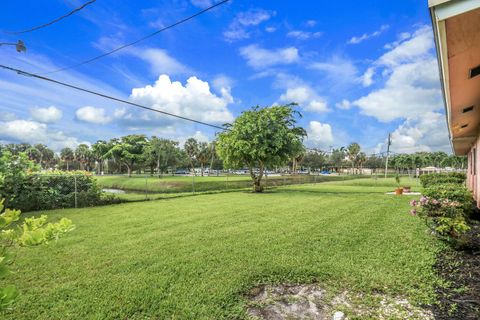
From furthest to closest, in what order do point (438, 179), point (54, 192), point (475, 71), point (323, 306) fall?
point (438, 179) → point (54, 192) → point (475, 71) → point (323, 306)

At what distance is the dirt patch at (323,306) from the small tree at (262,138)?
13.1m

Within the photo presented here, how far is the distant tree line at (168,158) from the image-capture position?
155ft

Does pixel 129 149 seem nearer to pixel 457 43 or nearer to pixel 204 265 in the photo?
pixel 204 265

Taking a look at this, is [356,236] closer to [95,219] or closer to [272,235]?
[272,235]

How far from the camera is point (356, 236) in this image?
6.24m

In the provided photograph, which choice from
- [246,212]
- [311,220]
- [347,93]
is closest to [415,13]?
[311,220]

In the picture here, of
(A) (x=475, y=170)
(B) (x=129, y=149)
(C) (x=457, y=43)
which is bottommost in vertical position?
(A) (x=475, y=170)

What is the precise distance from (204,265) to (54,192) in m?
9.31

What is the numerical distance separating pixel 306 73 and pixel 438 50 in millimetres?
10484

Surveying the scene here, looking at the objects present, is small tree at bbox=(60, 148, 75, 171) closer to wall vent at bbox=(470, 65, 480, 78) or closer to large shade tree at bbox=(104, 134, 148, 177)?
large shade tree at bbox=(104, 134, 148, 177)

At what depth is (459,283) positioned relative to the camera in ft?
12.0

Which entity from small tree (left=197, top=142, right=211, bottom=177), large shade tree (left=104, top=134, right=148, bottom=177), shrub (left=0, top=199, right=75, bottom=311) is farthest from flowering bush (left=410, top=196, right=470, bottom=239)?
small tree (left=197, top=142, right=211, bottom=177)

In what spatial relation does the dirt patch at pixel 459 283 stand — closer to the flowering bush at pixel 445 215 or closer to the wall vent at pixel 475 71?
the flowering bush at pixel 445 215

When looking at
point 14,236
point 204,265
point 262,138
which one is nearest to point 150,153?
point 262,138
